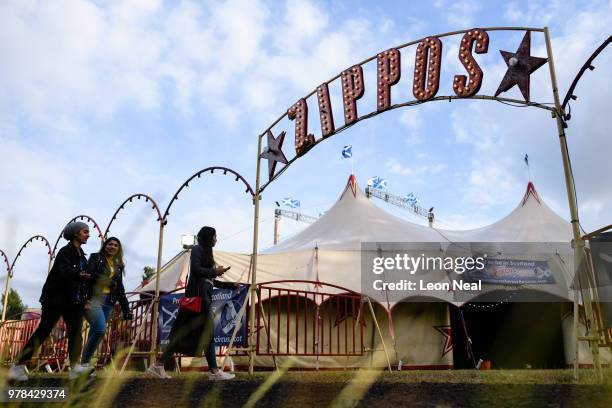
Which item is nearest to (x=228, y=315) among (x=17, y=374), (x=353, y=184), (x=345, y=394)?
(x=17, y=374)

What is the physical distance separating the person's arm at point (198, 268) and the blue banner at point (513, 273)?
7.66m

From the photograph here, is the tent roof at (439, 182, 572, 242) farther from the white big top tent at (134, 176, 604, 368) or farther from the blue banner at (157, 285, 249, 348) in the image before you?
the blue banner at (157, 285, 249, 348)

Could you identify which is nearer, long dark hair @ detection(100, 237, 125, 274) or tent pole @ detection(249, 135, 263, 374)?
long dark hair @ detection(100, 237, 125, 274)

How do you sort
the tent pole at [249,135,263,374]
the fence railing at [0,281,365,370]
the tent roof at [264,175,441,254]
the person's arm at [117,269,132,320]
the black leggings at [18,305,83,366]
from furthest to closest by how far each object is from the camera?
the tent roof at [264,175,441,254] < the fence railing at [0,281,365,370] < the tent pole at [249,135,263,374] < the person's arm at [117,269,132,320] < the black leggings at [18,305,83,366]

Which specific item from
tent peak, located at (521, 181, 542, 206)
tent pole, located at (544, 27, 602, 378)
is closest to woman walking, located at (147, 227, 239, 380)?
tent pole, located at (544, 27, 602, 378)

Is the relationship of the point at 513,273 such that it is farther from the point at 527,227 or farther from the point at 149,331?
the point at 149,331

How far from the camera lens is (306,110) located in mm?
8445

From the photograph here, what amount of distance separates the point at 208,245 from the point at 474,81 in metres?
3.78

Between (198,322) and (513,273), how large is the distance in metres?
8.49

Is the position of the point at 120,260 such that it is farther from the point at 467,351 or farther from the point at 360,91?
the point at 467,351

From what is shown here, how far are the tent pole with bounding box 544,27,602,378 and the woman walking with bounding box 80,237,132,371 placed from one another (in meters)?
3.87

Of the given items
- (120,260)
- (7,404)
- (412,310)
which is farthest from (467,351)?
(7,404)

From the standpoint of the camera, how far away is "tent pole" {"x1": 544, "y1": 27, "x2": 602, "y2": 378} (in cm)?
457

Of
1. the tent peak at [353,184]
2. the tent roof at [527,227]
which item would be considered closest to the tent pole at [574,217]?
the tent roof at [527,227]
